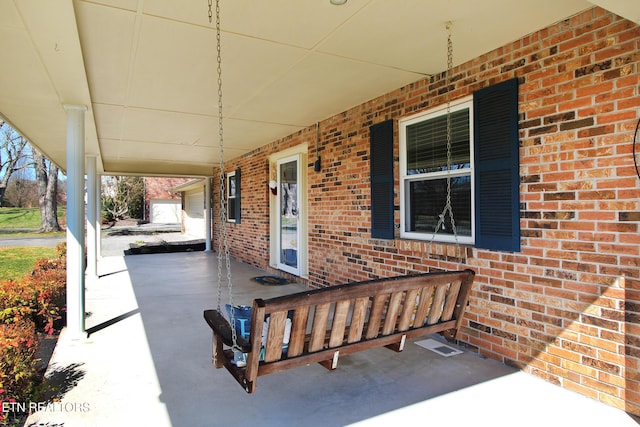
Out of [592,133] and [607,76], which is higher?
[607,76]

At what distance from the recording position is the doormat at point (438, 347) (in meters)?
3.70

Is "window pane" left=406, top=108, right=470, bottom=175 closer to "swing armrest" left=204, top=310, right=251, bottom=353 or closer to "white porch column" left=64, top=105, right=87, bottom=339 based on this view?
"swing armrest" left=204, top=310, right=251, bottom=353

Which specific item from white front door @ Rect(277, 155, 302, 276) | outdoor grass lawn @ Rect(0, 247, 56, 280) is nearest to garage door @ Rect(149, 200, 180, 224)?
outdoor grass lawn @ Rect(0, 247, 56, 280)

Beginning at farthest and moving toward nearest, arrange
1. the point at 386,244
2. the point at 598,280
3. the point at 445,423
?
the point at 386,244, the point at 598,280, the point at 445,423

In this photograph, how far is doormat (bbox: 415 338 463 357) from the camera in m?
3.70

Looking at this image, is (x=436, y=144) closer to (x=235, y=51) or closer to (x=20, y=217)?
(x=235, y=51)

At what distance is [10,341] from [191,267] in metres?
6.62

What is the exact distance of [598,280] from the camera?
8.91 ft

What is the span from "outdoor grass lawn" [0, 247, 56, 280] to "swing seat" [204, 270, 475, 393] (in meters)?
9.07

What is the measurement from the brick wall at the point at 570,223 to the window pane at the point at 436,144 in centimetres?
25

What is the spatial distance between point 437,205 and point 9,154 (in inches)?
1240

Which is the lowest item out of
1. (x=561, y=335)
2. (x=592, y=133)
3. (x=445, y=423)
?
Answer: (x=445, y=423)

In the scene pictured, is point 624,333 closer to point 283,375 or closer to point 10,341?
point 283,375

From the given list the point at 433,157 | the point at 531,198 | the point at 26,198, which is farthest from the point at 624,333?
the point at 26,198
